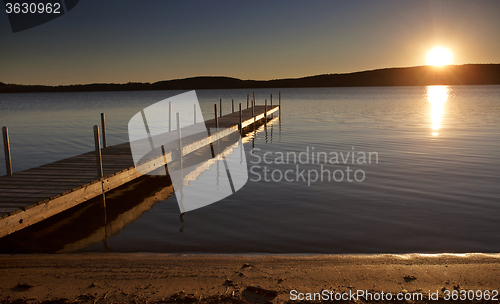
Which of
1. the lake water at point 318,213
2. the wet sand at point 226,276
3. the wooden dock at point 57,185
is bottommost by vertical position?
the lake water at point 318,213

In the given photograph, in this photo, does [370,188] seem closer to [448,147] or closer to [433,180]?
[433,180]

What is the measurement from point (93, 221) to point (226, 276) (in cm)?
406

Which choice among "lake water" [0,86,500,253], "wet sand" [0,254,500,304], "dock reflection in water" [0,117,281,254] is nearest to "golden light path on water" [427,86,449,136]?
"lake water" [0,86,500,253]

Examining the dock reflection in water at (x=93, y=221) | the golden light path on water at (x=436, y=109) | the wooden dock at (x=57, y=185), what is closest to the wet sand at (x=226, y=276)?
the wooden dock at (x=57, y=185)

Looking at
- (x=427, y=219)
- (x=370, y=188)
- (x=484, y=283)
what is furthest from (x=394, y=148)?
(x=484, y=283)

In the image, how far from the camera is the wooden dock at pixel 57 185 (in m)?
5.62

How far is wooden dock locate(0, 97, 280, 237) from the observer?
5625 millimetres

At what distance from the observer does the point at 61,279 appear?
14.9 feet

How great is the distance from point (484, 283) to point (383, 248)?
69.7 inches

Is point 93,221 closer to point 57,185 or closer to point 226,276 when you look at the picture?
point 57,185

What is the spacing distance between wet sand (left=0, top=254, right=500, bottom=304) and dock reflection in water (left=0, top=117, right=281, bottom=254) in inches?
39.8

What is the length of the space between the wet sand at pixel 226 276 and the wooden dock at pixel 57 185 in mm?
696

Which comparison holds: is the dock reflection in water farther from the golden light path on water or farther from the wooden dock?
the golden light path on water

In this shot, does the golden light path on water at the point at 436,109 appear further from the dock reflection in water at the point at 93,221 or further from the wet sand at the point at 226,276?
the wet sand at the point at 226,276
